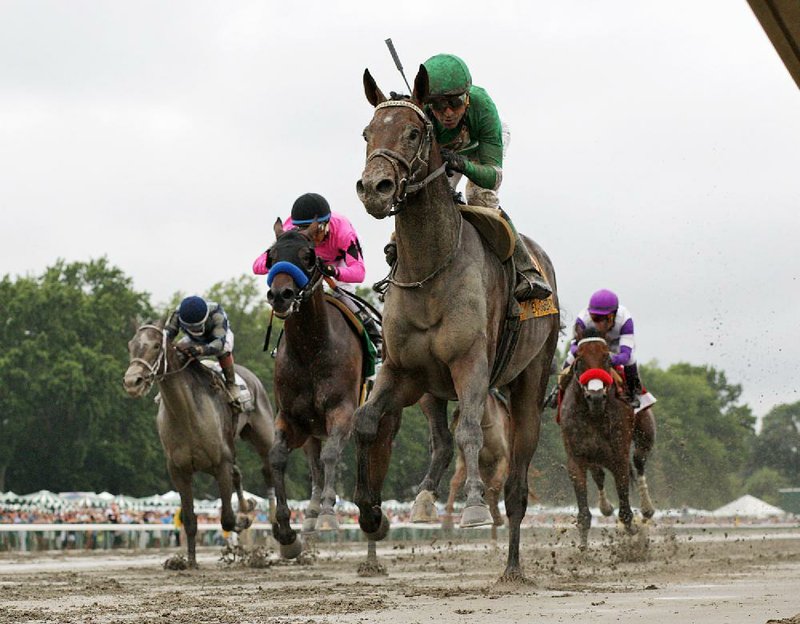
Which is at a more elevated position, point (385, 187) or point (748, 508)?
point (748, 508)

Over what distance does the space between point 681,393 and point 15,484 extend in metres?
68.5

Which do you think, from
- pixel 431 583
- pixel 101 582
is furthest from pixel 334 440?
pixel 101 582

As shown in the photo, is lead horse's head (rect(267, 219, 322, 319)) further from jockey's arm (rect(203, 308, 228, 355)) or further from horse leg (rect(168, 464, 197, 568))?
horse leg (rect(168, 464, 197, 568))

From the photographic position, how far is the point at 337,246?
1445cm

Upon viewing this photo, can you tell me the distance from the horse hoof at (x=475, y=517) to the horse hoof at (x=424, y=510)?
2.88 feet

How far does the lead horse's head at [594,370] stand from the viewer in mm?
17234

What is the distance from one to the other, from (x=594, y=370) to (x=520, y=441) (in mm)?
5723

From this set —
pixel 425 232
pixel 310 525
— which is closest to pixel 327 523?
A: pixel 310 525

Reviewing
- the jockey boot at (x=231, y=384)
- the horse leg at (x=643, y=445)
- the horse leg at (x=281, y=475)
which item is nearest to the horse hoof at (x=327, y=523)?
the horse leg at (x=281, y=475)

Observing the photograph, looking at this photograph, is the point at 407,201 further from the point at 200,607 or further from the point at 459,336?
the point at 200,607

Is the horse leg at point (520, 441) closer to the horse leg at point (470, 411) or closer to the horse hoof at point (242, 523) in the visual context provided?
the horse leg at point (470, 411)

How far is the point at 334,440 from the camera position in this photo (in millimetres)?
13062

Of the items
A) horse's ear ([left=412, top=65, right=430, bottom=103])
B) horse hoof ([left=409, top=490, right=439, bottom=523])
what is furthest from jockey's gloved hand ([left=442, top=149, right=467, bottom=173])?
horse hoof ([left=409, top=490, right=439, bottom=523])

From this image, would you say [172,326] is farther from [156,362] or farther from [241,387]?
[241,387]
